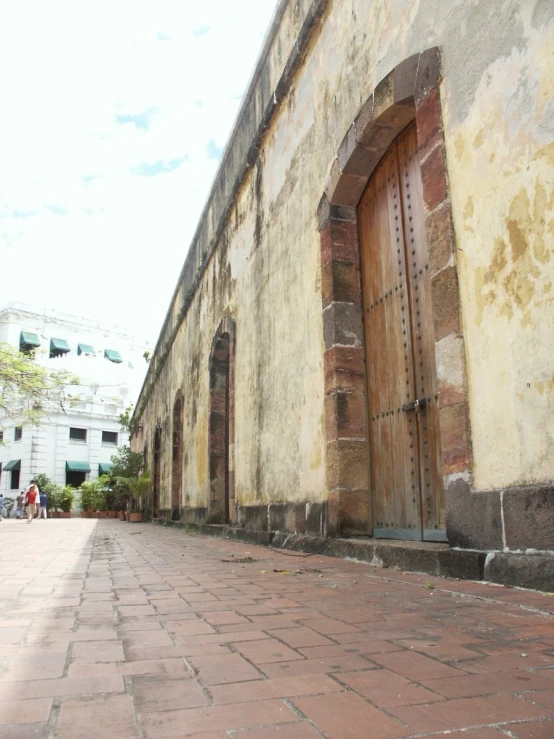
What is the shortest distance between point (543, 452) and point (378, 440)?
2021 mm

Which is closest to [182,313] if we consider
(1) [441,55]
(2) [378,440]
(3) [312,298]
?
(3) [312,298]

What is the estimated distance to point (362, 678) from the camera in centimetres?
160

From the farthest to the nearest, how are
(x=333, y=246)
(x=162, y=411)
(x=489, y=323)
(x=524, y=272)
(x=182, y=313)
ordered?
(x=162, y=411)
(x=182, y=313)
(x=333, y=246)
(x=489, y=323)
(x=524, y=272)

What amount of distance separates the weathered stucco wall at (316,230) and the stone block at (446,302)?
0.20 ft

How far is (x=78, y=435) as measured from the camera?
34.3 m

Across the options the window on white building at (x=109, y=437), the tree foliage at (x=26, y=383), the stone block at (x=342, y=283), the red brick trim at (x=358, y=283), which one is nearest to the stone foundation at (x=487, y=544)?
the red brick trim at (x=358, y=283)

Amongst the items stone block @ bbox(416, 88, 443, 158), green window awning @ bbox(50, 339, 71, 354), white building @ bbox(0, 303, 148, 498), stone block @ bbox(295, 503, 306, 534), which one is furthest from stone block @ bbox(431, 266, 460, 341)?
green window awning @ bbox(50, 339, 71, 354)

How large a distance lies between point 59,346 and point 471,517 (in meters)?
34.1

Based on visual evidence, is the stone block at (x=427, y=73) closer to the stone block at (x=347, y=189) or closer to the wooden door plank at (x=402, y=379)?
the wooden door plank at (x=402, y=379)

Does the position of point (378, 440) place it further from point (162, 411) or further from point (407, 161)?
point (162, 411)

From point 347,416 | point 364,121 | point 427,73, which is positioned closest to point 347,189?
point 364,121

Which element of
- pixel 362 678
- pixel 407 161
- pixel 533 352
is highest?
pixel 407 161

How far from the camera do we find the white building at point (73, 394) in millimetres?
32188

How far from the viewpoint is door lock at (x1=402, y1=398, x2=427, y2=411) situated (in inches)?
159
